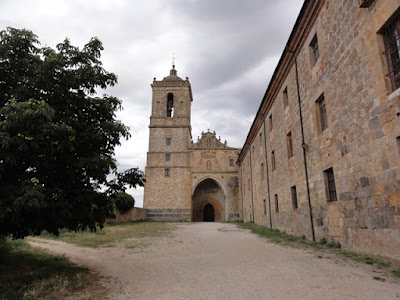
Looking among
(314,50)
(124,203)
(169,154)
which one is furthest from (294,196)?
(169,154)

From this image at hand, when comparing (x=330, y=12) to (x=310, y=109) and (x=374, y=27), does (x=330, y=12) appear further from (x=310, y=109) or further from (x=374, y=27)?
(x=310, y=109)

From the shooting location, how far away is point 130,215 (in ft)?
76.0

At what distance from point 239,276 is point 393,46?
18.1 feet

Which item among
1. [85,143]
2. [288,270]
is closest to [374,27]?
[288,270]

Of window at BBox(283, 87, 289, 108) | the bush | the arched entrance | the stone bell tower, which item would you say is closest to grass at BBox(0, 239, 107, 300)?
window at BBox(283, 87, 289, 108)

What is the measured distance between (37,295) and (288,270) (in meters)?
4.17

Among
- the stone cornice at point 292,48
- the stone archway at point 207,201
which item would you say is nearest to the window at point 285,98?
the stone cornice at point 292,48

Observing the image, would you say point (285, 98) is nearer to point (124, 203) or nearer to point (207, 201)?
point (124, 203)

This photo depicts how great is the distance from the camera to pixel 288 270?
490 cm

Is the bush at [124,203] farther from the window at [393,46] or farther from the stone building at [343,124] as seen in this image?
the window at [393,46]

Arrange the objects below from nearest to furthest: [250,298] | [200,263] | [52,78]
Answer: [250,298], [52,78], [200,263]

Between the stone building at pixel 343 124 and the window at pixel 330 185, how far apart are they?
30mm

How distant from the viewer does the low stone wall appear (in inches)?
798

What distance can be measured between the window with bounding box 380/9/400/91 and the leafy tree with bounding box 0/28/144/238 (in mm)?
5528
